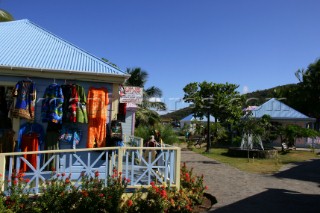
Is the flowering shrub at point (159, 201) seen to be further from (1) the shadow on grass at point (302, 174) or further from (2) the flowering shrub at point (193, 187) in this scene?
(1) the shadow on grass at point (302, 174)

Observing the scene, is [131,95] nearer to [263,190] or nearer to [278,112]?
[263,190]

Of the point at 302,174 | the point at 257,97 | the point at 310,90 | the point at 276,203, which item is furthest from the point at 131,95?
the point at 257,97

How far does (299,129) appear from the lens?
81.1 feet

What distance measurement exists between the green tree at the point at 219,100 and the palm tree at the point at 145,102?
180 inches

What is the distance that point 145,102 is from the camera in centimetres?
2898

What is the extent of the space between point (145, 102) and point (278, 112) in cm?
1485

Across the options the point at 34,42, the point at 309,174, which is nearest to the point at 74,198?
the point at 34,42

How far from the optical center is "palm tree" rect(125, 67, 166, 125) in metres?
25.9

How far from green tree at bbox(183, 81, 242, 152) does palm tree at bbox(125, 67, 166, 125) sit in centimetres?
457

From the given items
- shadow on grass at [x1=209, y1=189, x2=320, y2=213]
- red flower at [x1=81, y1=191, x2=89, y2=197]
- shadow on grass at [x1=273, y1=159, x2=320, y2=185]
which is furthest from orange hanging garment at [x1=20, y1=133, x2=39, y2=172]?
shadow on grass at [x1=273, y1=159, x2=320, y2=185]

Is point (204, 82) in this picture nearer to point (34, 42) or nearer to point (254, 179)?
point (254, 179)

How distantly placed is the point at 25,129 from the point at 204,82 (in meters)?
36.1

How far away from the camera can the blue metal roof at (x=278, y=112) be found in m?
32.6

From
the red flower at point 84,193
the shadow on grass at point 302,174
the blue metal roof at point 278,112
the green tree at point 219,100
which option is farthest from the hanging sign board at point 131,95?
the blue metal roof at point 278,112
